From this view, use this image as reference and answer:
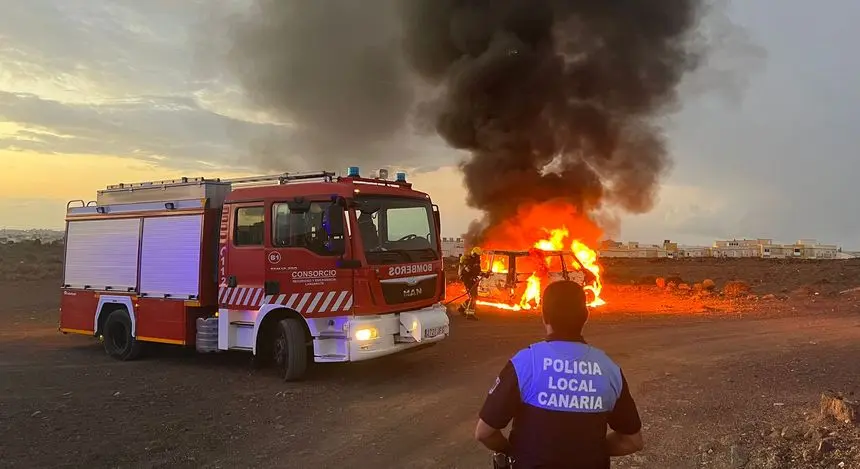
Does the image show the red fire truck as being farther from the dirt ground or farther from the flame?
the flame

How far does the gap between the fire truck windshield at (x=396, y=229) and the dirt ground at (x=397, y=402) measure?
1.77m

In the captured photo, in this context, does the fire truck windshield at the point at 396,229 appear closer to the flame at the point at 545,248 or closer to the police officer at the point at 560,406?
the police officer at the point at 560,406

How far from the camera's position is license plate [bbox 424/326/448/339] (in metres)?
8.71

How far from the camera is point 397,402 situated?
7625 millimetres

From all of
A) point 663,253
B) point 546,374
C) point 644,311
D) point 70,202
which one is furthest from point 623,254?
point 546,374

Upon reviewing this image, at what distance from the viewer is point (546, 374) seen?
2.45 metres

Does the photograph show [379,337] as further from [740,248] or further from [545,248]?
[740,248]

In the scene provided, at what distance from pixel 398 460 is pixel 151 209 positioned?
697 centimetres

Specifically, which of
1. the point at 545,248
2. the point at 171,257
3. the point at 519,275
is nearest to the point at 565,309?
the point at 171,257

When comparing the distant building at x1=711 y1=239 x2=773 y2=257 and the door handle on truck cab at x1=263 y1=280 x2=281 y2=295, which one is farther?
the distant building at x1=711 y1=239 x2=773 y2=257

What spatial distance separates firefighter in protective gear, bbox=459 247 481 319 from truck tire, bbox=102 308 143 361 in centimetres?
781

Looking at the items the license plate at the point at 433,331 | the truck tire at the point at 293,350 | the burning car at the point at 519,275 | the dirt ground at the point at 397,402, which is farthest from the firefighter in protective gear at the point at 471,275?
the truck tire at the point at 293,350

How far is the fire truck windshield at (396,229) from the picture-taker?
27.8 ft

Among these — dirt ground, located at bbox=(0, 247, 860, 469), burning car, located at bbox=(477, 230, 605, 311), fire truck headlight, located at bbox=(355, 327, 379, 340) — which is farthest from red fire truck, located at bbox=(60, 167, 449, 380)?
burning car, located at bbox=(477, 230, 605, 311)
